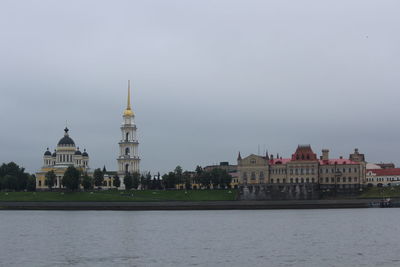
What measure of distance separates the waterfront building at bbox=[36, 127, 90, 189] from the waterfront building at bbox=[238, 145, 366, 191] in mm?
44229

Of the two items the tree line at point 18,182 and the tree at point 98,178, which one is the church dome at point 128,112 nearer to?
the tree at point 98,178

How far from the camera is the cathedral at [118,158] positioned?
607 feet

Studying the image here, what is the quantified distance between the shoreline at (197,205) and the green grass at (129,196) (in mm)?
6599

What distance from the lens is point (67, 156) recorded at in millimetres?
189000

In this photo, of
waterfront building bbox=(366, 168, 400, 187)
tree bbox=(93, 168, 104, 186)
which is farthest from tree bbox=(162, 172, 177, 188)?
waterfront building bbox=(366, 168, 400, 187)

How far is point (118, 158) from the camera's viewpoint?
613ft

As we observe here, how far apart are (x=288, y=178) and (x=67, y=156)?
192ft

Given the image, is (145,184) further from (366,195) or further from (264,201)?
(366,195)

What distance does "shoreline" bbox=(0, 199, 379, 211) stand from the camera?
133 metres

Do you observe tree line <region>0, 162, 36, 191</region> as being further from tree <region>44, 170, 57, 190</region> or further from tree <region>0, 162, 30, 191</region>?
tree <region>44, 170, 57, 190</region>
